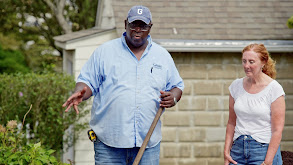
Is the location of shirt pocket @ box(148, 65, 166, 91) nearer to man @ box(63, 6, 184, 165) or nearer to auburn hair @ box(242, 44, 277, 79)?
man @ box(63, 6, 184, 165)

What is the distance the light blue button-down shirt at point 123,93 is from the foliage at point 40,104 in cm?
322

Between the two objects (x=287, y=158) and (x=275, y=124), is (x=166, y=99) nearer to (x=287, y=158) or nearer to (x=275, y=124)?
(x=275, y=124)

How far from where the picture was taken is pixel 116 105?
423 centimetres

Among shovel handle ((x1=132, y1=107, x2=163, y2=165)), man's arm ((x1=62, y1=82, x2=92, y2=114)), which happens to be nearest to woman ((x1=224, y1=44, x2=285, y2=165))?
shovel handle ((x1=132, y1=107, x2=163, y2=165))

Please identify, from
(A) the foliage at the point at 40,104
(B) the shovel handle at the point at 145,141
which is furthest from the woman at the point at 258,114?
(A) the foliage at the point at 40,104

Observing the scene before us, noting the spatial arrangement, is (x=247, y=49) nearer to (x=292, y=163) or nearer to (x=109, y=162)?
(x=109, y=162)

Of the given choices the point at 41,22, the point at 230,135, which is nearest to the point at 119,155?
the point at 230,135

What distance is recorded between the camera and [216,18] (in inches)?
311

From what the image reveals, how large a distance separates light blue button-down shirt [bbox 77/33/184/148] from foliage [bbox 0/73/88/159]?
10.5 ft

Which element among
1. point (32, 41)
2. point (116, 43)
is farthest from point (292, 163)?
point (32, 41)

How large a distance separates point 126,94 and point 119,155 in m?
0.45

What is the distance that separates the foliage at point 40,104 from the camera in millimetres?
7473

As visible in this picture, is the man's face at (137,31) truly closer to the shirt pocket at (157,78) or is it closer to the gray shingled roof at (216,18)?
the shirt pocket at (157,78)

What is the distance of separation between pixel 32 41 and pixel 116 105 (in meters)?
24.6
